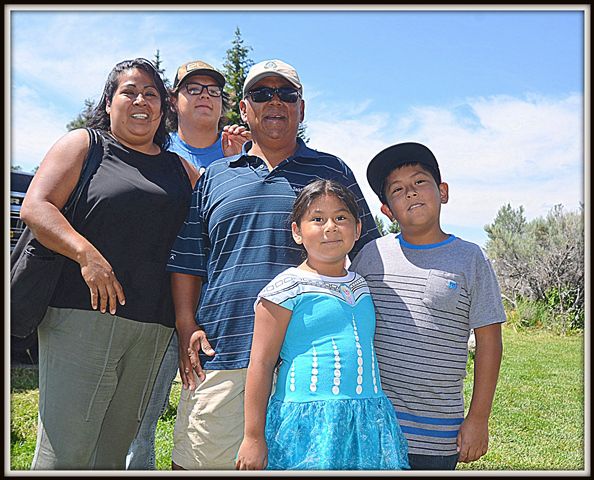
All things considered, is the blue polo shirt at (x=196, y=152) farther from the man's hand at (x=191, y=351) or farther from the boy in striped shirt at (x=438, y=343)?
the boy in striped shirt at (x=438, y=343)

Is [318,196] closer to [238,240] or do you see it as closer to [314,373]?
[238,240]

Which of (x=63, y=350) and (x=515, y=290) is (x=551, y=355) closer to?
(x=515, y=290)

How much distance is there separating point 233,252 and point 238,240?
57 millimetres

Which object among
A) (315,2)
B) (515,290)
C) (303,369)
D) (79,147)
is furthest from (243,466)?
(515,290)

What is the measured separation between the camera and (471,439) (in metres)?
2.68

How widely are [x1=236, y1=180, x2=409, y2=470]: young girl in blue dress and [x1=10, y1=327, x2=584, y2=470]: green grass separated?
2.73m

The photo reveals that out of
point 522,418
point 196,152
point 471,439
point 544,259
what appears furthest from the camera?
point 544,259

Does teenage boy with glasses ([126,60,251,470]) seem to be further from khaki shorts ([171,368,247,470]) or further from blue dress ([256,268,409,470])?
blue dress ([256,268,409,470])

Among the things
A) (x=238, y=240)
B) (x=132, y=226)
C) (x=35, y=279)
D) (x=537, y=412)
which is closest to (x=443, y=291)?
(x=238, y=240)

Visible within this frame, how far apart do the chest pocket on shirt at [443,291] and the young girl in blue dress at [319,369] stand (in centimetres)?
26

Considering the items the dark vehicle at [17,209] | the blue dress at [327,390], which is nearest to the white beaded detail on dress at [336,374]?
the blue dress at [327,390]

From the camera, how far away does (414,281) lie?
9.05ft

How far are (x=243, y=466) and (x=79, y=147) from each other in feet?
5.16

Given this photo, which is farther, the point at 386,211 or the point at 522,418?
the point at 522,418
